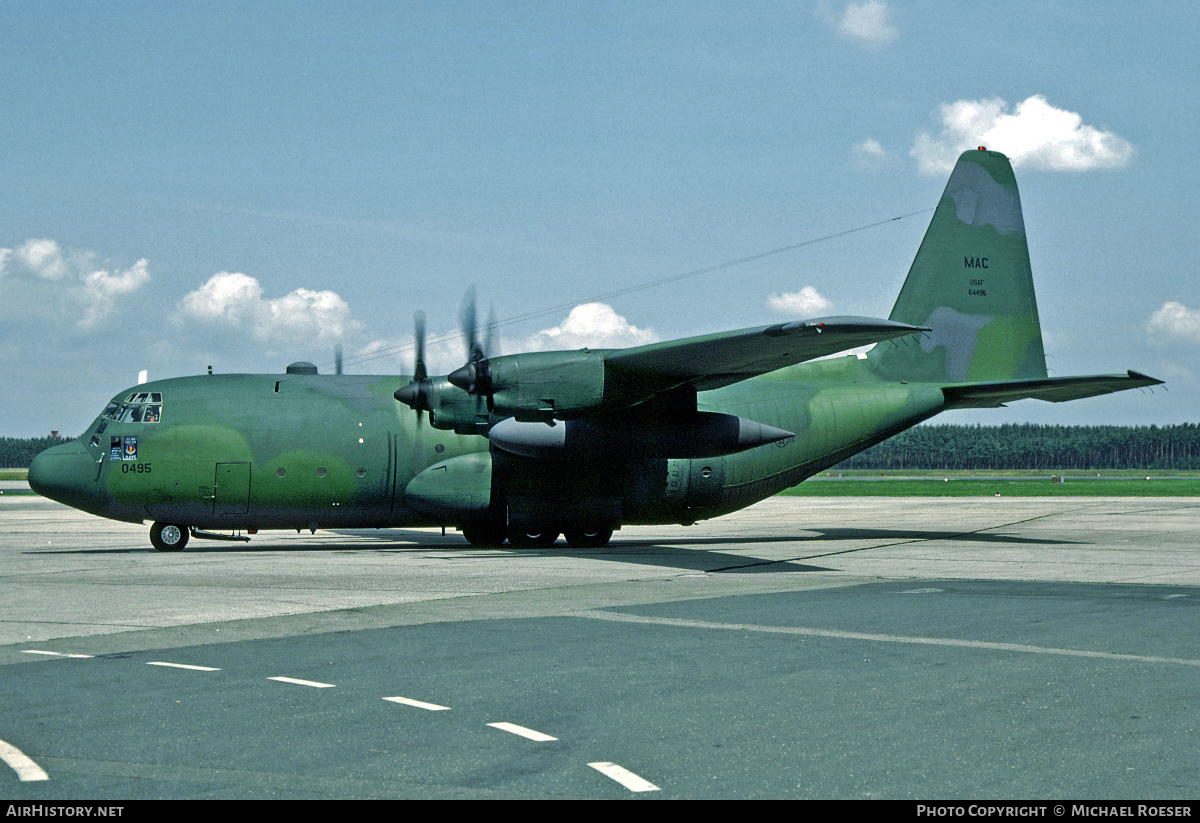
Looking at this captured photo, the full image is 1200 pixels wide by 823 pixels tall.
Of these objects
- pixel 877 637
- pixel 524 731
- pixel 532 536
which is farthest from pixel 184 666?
pixel 532 536

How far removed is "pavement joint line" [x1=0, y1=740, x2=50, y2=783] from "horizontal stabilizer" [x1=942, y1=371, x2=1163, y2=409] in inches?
957

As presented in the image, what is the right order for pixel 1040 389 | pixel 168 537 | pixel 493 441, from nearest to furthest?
pixel 493 441 → pixel 168 537 → pixel 1040 389

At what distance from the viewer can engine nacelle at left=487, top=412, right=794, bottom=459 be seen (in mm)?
25266

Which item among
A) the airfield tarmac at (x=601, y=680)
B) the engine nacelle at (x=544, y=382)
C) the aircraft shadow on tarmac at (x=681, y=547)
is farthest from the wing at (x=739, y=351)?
the airfield tarmac at (x=601, y=680)

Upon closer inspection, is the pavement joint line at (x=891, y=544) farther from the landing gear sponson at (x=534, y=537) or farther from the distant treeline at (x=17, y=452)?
the distant treeline at (x=17, y=452)

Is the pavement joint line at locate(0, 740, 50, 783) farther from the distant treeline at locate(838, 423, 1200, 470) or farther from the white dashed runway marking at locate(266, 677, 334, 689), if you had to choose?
the distant treeline at locate(838, 423, 1200, 470)

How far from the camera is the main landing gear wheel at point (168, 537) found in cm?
2619

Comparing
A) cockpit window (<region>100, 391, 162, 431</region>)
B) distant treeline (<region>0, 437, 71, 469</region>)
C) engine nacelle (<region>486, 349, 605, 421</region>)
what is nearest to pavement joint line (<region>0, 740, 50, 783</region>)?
engine nacelle (<region>486, 349, 605, 421</region>)

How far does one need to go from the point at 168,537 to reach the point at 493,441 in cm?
816

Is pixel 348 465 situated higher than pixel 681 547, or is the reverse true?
pixel 348 465

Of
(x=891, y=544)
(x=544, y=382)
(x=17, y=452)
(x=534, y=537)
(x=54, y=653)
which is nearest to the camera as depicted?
(x=54, y=653)

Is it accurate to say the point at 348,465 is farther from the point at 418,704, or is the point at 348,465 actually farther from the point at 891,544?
the point at 418,704

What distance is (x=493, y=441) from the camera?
25.3 meters

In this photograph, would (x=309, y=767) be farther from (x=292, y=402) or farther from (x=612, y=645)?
(x=292, y=402)
